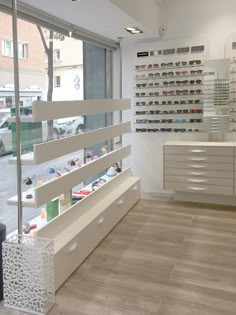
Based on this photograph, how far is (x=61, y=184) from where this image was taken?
8.83ft

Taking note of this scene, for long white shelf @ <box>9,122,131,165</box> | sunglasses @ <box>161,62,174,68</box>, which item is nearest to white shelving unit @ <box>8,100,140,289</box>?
long white shelf @ <box>9,122,131,165</box>

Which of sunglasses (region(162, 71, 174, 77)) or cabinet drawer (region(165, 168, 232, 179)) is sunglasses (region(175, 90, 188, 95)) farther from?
cabinet drawer (region(165, 168, 232, 179))

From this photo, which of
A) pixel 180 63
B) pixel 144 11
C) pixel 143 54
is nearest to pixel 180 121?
pixel 180 63

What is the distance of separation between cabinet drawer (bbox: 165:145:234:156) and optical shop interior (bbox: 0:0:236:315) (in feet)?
0.04

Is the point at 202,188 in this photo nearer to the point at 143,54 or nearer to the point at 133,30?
the point at 143,54

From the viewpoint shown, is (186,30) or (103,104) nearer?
(103,104)

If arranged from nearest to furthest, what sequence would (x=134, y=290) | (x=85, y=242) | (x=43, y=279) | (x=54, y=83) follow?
(x=43, y=279)
(x=134, y=290)
(x=85, y=242)
(x=54, y=83)

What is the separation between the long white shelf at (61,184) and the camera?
2350 millimetres

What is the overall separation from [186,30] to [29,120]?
120 inches

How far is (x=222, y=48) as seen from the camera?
14.1 ft

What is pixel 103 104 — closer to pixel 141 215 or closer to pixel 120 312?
pixel 141 215

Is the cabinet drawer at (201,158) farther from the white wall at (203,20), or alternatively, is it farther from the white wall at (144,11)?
the white wall at (144,11)

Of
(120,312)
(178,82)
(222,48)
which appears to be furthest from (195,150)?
(120,312)

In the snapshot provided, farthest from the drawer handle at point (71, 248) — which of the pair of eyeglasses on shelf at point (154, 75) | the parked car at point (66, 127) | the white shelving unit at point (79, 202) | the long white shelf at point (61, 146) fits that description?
the pair of eyeglasses on shelf at point (154, 75)
